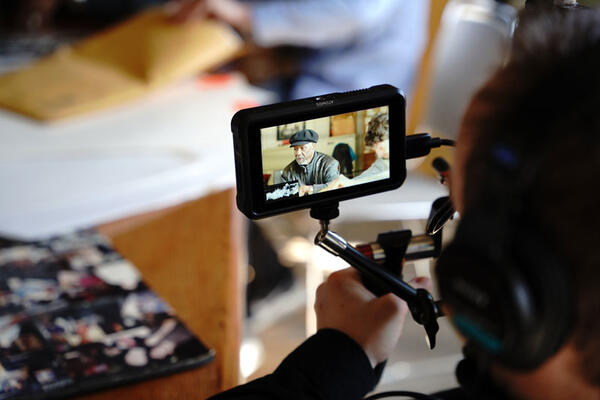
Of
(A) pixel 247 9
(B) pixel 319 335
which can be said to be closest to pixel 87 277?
(B) pixel 319 335

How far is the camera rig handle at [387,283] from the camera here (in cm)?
55

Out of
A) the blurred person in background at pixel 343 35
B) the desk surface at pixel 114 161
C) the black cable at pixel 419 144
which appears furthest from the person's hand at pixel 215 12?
the black cable at pixel 419 144

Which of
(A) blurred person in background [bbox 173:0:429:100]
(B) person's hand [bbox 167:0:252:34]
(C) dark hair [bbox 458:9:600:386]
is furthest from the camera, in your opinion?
(A) blurred person in background [bbox 173:0:429:100]

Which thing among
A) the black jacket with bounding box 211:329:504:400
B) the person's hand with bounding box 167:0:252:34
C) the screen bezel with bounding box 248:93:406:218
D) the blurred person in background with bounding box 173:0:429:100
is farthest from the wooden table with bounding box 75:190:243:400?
the blurred person in background with bounding box 173:0:429:100

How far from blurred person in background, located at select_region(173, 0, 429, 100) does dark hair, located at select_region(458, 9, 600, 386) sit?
5.35ft

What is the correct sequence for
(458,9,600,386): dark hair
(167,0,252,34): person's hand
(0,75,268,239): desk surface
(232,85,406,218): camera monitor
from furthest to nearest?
(167,0,252,34): person's hand < (0,75,268,239): desk surface < (232,85,406,218): camera monitor < (458,9,600,386): dark hair

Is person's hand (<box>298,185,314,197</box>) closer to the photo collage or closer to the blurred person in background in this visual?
the photo collage

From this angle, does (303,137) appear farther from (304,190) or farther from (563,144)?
(563,144)

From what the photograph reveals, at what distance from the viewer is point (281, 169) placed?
546 mm

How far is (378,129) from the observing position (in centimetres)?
56

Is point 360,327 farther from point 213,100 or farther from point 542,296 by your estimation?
point 213,100

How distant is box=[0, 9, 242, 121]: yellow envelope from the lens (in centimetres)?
154

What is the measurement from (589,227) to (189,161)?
3.48 ft

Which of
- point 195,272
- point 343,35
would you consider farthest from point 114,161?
point 343,35
